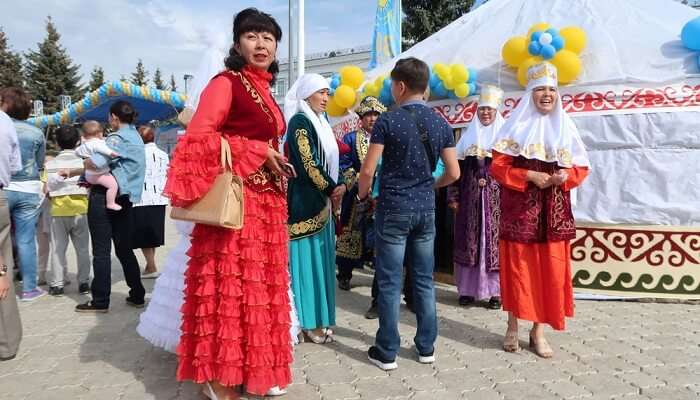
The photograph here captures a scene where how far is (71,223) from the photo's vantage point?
5.06 meters

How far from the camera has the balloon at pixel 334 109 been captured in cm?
650

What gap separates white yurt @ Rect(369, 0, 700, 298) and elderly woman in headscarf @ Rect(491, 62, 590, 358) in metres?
1.90

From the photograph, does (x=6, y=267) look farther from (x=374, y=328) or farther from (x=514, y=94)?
(x=514, y=94)

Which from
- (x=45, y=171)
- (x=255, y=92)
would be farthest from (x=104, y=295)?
(x=255, y=92)

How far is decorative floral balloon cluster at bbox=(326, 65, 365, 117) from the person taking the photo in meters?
6.39

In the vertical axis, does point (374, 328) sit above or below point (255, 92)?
below

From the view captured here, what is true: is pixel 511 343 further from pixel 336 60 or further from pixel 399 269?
pixel 336 60

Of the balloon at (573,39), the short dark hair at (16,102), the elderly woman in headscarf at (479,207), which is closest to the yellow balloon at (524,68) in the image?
the balloon at (573,39)

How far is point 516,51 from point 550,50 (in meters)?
0.35

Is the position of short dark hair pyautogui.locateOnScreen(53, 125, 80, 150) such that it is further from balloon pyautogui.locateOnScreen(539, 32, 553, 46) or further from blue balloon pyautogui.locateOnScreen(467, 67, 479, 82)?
balloon pyautogui.locateOnScreen(539, 32, 553, 46)

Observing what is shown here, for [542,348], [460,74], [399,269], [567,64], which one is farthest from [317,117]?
[567,64]

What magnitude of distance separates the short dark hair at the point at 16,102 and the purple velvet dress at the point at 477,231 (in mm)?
3831

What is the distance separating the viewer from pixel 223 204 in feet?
7.59

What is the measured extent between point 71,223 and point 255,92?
11.5ft
